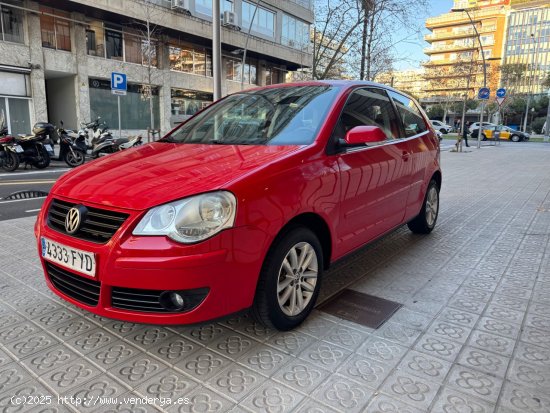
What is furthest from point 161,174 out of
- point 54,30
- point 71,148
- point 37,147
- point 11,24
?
point 54,30

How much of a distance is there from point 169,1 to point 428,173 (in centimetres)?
2366

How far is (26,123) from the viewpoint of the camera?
64.5 ft

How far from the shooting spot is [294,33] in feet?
109

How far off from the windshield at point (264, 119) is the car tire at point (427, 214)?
219cm

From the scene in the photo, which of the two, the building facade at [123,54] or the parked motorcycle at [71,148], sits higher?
the building facade at [123,54]

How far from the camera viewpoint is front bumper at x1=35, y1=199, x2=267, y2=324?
209 centimetres

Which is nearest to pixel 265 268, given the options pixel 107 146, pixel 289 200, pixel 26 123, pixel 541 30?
pixel 289 200

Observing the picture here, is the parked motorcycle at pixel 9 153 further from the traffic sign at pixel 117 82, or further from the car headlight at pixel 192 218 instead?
the car headlight at pixel 192 218

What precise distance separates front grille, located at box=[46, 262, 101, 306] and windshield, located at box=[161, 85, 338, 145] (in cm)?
138

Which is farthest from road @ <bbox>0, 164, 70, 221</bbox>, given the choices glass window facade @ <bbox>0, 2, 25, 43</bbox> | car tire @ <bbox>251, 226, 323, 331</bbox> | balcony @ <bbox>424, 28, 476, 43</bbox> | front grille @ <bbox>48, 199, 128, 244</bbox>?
balcony @ <bbox>424, 28, 476, 43</bbox>

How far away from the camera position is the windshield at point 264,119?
2.98 metres

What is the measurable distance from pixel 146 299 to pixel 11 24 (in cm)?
2168

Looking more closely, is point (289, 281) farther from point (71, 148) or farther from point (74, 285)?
point (71, 148)

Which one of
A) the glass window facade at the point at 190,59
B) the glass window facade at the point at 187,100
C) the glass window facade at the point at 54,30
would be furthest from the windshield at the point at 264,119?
the glass window facade at the point at 190,59
